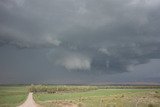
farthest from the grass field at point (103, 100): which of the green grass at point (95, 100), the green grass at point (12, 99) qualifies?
the green grass at point (12, 99)

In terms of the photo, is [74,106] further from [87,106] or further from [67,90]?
[67,90]

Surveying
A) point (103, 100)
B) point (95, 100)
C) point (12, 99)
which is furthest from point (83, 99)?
point (12, 99)

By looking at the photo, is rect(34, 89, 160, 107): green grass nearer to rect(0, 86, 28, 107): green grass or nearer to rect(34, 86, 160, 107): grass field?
rect(34, 86, 160, 107): grass field

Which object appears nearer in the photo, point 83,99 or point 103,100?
point 103,100

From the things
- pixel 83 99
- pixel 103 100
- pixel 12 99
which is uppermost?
pixel 12 99

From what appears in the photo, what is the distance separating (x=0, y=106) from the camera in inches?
2142

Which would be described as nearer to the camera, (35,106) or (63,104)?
(35,106)

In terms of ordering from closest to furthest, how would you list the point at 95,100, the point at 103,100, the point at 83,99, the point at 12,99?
the point at 103,100 → the point at 95,100 → the point at 12,99 → the point at 83,99

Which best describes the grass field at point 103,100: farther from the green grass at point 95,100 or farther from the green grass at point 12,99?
the green grass at point 12,99

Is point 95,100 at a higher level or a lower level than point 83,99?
lower

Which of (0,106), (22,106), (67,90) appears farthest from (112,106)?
(67,90)

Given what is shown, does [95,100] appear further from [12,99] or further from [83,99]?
[12,99]

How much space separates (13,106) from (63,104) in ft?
32.2

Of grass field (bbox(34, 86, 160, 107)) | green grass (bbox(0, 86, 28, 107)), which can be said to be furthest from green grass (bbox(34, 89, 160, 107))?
green grass (bbox(0, 86, 28, 107))
